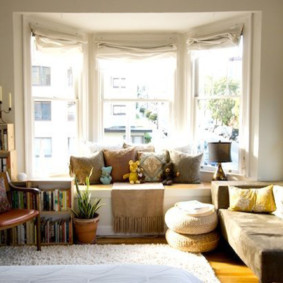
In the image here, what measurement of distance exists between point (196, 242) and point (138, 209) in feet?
2.62

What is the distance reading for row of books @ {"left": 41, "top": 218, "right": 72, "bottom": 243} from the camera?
11.8 feet

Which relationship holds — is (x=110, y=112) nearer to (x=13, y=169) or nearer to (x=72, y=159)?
(x=72, y=159)

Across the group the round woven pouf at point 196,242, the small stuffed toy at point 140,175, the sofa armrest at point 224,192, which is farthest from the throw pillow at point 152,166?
the round woven pouf at point 196,242

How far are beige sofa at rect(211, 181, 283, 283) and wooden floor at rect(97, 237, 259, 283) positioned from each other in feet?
0.79

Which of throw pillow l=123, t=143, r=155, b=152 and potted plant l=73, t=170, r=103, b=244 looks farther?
throw pillow l=123, t=143, r=155, b=152

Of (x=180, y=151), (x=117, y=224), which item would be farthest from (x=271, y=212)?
(x=117, y=224)

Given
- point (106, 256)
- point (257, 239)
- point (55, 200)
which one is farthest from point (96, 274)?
point (55, 200)

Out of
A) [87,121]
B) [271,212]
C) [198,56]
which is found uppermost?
[198,56]

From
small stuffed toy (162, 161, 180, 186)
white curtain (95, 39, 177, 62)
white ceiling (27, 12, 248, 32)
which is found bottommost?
small stuffed toy (162, 161, 180, 186)

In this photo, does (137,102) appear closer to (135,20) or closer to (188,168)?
(135,20)

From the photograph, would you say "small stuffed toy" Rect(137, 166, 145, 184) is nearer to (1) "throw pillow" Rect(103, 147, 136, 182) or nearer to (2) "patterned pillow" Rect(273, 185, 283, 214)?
(1) "throw pillow" Rect(103, 147, 136, 182)

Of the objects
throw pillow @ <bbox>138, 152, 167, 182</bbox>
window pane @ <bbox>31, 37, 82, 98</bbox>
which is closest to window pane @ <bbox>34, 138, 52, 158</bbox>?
window pane @ <bbox>31, 37, 82, 98</bbox>

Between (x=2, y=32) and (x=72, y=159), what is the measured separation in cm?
162

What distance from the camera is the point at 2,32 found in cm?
367
